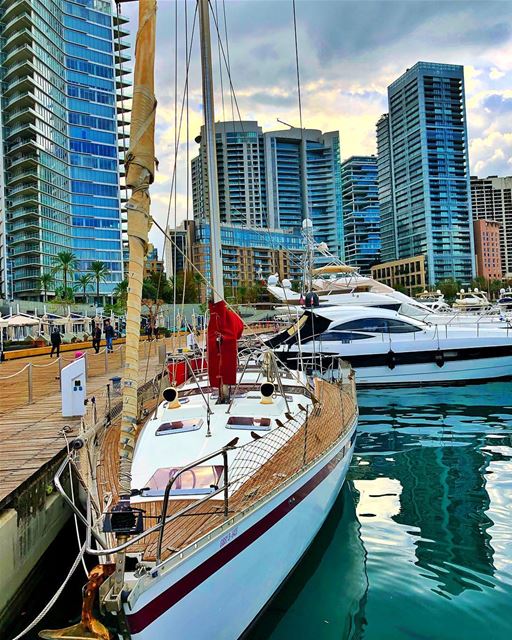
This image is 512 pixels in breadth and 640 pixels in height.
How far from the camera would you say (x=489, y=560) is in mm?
6059

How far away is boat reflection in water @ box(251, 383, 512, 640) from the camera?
16.2 feet

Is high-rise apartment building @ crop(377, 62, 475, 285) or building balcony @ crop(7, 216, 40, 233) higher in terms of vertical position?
high-rise apartment building @ crop(377, 62, 475, 285)

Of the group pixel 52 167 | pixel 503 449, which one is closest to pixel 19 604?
pixel 503 449

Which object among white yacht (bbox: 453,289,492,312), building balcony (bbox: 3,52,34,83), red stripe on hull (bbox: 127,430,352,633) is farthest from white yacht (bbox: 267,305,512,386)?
building balcony (bbox: 3,52,34,83)

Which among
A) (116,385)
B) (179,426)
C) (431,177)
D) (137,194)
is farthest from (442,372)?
(431,177)

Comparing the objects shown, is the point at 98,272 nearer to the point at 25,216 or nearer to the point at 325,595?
the point at 25,216

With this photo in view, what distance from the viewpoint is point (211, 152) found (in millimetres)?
6676

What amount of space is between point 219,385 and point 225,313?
1078 mm

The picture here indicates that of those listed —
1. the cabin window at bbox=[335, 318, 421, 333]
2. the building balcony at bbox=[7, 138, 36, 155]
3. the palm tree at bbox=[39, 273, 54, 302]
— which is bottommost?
the cabin window at bbox=[335, 318, 421, 333]

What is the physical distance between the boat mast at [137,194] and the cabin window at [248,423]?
2626 mm

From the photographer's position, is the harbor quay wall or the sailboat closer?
the sailboat

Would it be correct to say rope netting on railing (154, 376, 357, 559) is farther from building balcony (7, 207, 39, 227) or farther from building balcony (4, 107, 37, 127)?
building balcony (4, 107, 37, 127)

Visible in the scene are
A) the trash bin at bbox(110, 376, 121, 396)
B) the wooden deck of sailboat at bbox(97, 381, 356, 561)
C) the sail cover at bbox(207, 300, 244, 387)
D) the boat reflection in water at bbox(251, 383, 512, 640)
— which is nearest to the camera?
the wooden deck of sailboat at bbox(97, 381, 356, 561)

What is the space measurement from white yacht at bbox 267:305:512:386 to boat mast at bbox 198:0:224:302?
1185cm
